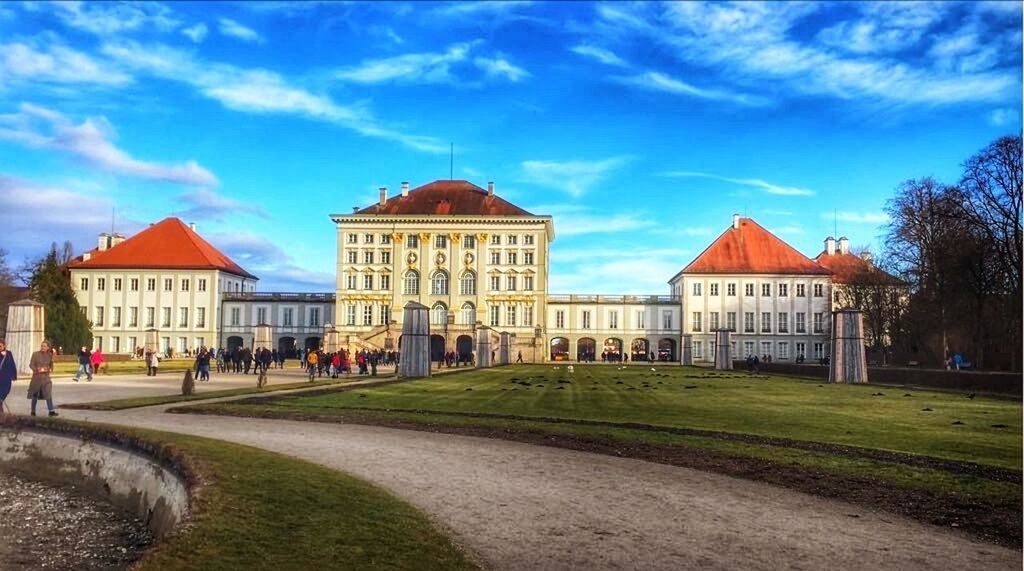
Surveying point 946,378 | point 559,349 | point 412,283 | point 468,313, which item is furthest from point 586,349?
point 946,378

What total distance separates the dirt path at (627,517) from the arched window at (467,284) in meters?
72.1

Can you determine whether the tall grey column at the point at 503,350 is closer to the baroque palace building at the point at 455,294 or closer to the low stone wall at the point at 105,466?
the baroque palace building at the point at 455,294

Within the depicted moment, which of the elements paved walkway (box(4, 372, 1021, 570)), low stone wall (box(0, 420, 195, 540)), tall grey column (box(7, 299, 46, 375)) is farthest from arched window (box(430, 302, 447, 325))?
paved walkway (box(4, 372, 1021, 570))

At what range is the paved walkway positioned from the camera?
21.4ft

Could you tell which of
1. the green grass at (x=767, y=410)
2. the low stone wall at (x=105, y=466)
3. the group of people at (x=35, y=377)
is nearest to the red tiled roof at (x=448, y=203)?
the green grass at (x=767, y=410)

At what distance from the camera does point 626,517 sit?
795 centimetres

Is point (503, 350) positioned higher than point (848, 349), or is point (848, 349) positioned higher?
point (848, 349)

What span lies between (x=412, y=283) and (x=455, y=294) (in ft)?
14.9

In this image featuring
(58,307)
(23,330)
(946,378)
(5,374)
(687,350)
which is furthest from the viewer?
(687,350)

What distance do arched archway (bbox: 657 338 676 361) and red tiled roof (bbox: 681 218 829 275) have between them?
792 centimetres

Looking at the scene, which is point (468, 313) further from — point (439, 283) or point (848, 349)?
point (848, 349)

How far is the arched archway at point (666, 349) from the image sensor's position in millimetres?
88875

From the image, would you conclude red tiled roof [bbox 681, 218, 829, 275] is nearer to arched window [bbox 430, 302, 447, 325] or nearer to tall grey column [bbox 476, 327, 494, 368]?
arched window [bbox 430, 302, 447, 325]

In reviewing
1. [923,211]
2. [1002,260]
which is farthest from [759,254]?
[1002,260]
